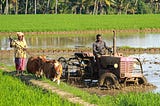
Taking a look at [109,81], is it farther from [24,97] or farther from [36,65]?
[24,97]

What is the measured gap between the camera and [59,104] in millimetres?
8727

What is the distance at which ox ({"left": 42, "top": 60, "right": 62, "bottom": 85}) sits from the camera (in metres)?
12.9

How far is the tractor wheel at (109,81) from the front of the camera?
1298 cm

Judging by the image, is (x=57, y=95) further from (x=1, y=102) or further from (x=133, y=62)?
(x=133, y=62)

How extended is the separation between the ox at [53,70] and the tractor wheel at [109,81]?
4.19 feet

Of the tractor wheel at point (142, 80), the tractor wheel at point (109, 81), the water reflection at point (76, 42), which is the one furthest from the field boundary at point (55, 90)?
the water reflection at point (76, 42)

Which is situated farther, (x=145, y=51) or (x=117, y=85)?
(x=145, y=51)

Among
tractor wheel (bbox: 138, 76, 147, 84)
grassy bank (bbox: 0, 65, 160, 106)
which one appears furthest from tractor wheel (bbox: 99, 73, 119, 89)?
grassy bank (bbox: 0, 65, 160, 106)

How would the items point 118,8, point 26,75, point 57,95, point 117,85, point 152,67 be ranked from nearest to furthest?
point 57,95
point 117,85
point 26,75
point 152,67
point 118,8

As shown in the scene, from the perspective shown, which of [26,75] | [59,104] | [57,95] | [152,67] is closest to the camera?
[59,104]

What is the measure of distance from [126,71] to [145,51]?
12.2m

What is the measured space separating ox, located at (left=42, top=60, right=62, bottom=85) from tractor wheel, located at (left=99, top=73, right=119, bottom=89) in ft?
4.19

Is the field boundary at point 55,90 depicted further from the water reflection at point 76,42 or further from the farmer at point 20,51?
the water reflection at point 76,42

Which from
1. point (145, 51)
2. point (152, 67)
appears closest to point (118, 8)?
point (145, 51)
